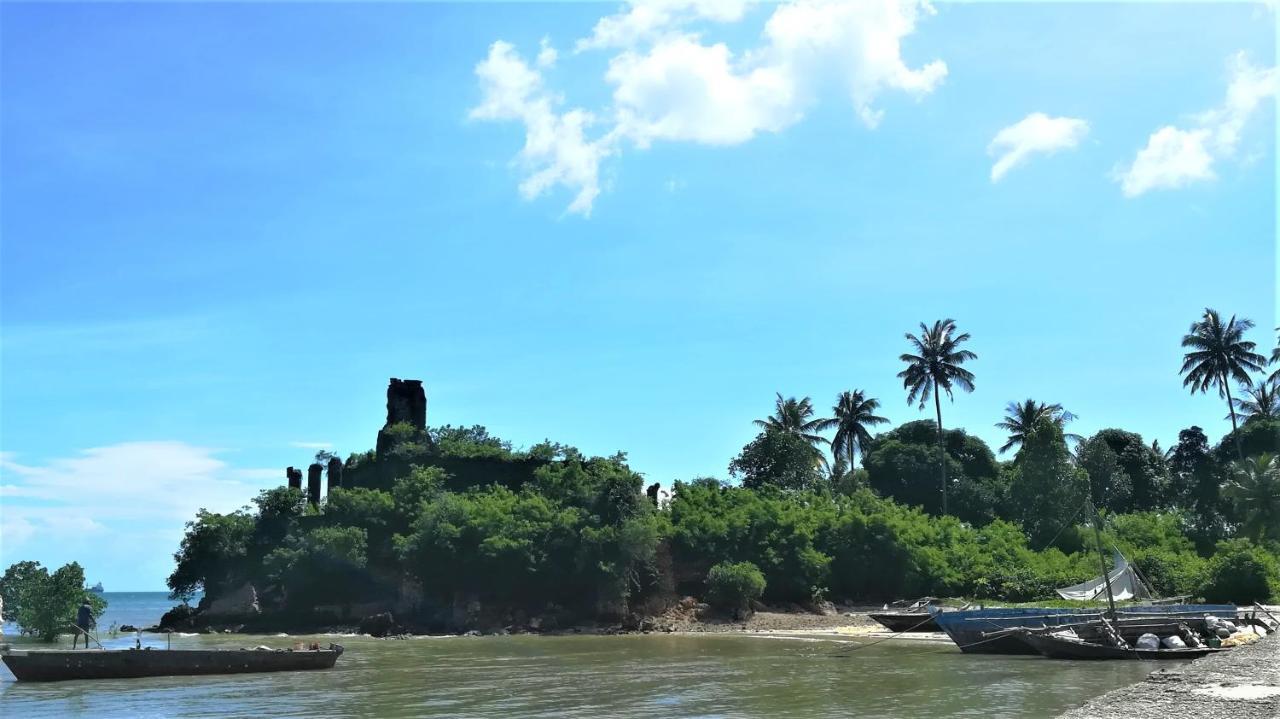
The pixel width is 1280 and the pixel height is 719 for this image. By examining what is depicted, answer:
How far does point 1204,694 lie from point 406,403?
59.0 m

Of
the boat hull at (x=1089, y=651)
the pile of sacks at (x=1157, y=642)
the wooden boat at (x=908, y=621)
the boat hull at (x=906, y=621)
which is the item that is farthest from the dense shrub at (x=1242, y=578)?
the boat hull at (x=1089, y=651)

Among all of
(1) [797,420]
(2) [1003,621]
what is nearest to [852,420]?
(1) [797,420]

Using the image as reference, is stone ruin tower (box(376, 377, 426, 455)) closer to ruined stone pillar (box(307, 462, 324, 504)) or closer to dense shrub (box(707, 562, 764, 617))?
ruined stone pillar (box(307, 462, 324, 504))

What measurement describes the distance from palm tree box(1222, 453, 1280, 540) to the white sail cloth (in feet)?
23.5

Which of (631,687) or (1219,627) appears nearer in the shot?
(631,687)

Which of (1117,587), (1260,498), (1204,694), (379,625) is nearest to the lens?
(1204,694)

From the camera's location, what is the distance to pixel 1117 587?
159ft

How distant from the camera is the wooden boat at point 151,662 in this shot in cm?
2831

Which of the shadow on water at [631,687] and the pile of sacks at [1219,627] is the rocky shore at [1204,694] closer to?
the shadow on water at [631,687]

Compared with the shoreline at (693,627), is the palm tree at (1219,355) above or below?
above

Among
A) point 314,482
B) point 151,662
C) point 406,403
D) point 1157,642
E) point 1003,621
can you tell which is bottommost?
point 1157,642

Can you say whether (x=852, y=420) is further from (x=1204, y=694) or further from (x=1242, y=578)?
(x=1204, y=694)

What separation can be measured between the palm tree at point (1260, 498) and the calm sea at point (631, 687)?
971 inches

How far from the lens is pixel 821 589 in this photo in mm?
55188
